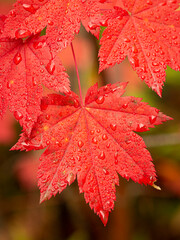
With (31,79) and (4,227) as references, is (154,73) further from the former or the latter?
(4,227)

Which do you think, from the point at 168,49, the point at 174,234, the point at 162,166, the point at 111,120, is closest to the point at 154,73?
the point at 168,49

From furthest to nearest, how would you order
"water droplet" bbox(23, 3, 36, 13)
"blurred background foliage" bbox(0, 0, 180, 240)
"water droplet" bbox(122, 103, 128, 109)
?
"blurred background foliage" bbox(0, 0, 180, 240), "water droplet" bbox(122, 103, 128, 109), "water droplet" bbox(23, 3, 36, 13)

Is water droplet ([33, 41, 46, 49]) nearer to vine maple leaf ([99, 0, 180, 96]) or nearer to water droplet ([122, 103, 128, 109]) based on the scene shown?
vine maple leaf ([99, 0, 180, 96])

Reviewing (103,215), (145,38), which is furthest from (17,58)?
→ (103,215)

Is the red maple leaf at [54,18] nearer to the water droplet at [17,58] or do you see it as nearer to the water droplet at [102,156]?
the water droplet at [17,58]

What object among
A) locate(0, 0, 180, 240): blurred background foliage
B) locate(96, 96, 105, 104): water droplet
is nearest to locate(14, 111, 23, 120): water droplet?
locate(96, 96, 105, 104): water droplet

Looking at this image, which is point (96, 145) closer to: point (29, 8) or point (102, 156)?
point (102, 156)
